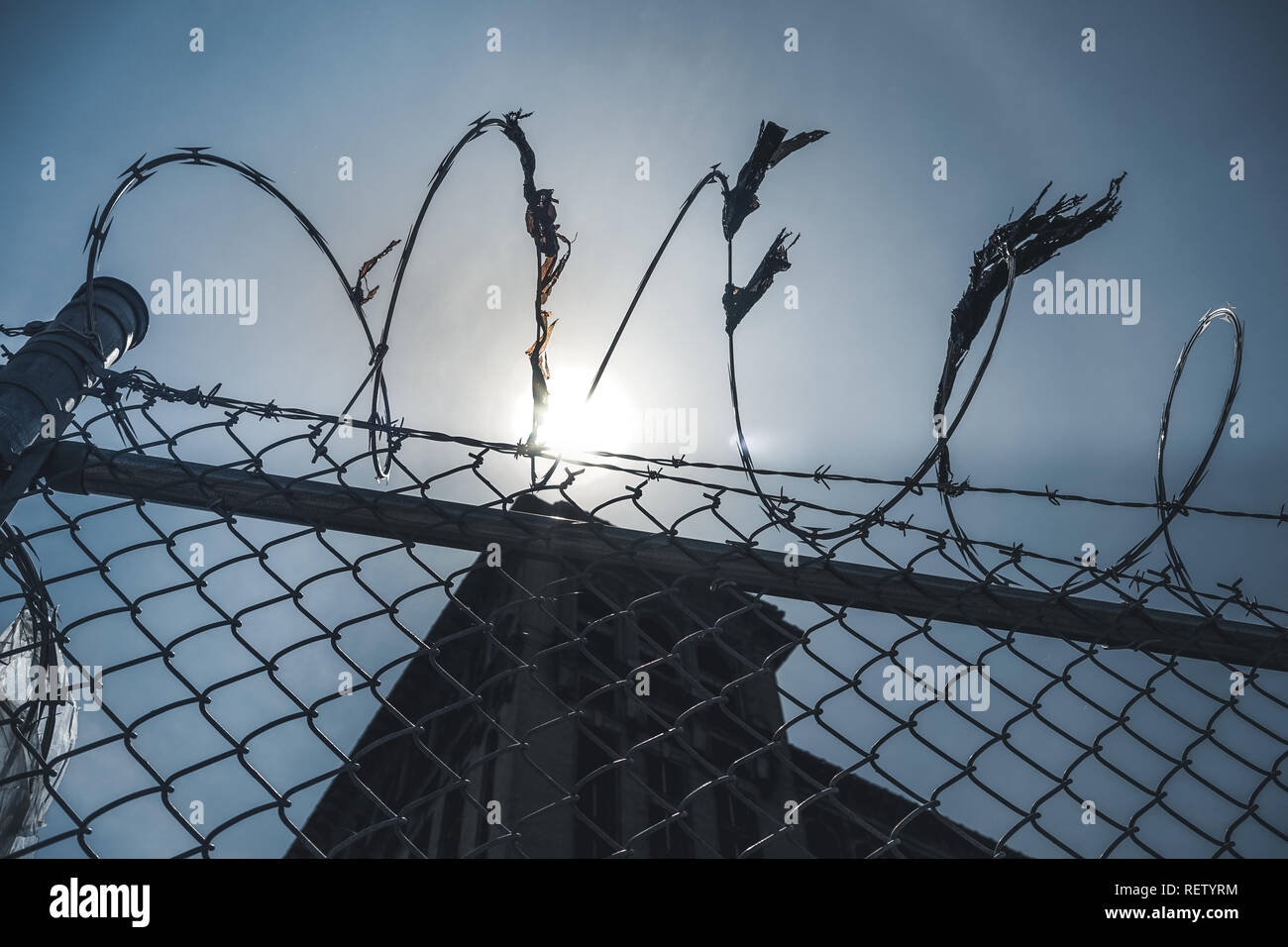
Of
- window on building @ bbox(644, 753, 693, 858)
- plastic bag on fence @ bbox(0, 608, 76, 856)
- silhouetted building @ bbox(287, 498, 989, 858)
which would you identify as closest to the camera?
Result: plastic bag on fence @ bbox(0, 608, 76, 856)

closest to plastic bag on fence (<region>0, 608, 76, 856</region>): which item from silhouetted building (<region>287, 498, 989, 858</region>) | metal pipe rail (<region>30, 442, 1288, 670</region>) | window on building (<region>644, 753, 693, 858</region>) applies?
metal pipe rail (<region>30, 442, 1288, 670</region>)

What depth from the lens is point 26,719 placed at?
6.09 ft

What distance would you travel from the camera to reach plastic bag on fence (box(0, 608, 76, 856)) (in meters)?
1.80

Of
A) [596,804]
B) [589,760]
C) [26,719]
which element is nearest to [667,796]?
[596,804]

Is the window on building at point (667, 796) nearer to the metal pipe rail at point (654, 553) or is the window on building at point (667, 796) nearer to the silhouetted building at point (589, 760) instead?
the silhouetted building at point (589, 760)

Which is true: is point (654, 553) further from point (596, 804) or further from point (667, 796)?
point (596, 804)

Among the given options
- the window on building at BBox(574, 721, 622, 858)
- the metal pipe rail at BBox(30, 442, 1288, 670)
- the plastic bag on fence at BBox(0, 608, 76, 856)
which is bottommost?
the window on building at BBox(574, 721, 622, 858)

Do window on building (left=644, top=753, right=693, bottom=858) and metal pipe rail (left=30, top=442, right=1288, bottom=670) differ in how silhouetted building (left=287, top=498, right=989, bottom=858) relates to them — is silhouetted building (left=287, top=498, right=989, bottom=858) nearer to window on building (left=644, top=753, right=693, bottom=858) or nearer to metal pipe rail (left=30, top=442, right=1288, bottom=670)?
window on building (left=644, top=753, right=693, bottom=858)

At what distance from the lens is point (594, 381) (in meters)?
3.23

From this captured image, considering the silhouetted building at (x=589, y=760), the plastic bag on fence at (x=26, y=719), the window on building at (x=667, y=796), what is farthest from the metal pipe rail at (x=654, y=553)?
the window on building at (x=667, y=796)

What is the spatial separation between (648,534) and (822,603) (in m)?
0.49
